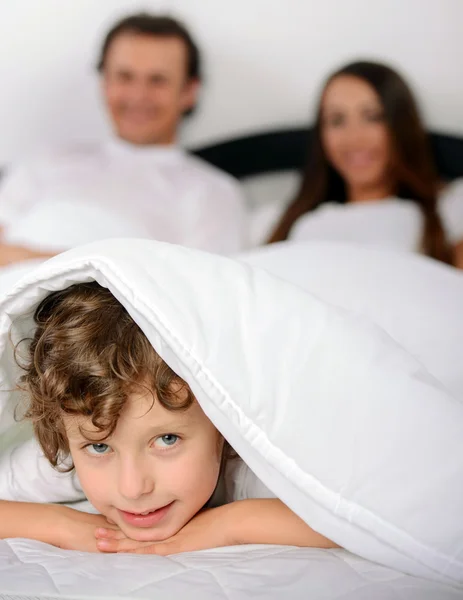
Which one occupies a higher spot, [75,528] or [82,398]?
[82,398]

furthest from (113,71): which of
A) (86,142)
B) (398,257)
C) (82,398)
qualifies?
(82,398)

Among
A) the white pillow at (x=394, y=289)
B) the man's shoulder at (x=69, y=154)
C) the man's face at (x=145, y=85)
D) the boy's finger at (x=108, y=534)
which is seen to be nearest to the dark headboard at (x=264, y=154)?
the man's face at (x=145, y=85)

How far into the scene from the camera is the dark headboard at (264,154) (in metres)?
1.79

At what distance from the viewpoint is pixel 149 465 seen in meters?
0.71

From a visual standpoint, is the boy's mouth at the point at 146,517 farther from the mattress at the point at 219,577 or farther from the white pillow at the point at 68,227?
the white pillow at the point at 68,227

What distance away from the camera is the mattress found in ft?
2.03

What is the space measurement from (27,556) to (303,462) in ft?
0.97

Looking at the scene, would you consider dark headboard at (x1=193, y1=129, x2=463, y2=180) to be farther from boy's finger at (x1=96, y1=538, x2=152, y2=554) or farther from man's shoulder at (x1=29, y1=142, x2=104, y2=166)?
boy's finger at (x1=96, y1=538, x2=152, y2=554)

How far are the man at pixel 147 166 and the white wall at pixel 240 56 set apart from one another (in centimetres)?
8

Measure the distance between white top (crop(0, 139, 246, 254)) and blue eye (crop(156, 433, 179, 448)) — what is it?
818mm

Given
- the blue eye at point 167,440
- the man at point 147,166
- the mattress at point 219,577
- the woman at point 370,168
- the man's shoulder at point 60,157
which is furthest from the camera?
the man's shoulder at point 60,157

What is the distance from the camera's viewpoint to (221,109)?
187 cm

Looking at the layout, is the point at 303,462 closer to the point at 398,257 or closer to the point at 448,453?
the point at 448,453

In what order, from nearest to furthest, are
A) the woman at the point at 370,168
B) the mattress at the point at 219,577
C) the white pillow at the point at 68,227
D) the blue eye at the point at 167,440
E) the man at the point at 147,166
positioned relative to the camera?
the mattress at the point at 219,577 < the blue eye at the point at 167,440 < the white pillow at the point at 68,227 < the woman at the point at 370,168 < the man at the point at 147,166
